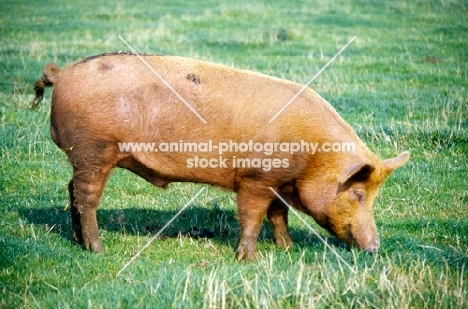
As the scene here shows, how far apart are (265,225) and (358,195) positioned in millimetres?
1734

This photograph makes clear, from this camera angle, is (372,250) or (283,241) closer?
(372,250)

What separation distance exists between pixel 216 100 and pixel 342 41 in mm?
12818

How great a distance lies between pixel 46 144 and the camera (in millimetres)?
10055

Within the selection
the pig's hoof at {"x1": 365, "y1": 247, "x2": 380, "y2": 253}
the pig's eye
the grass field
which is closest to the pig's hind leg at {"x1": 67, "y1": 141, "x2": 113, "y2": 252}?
the grass field

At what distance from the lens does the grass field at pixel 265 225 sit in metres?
5.43

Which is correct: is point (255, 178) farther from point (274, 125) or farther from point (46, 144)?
point (46, 144)

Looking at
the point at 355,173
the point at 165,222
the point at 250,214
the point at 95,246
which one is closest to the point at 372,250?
the point at 355,173

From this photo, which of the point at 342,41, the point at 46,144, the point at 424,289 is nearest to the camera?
the point at 424,289

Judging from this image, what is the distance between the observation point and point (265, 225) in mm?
8109

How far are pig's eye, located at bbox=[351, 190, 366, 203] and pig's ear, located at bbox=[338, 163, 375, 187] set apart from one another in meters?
0.13

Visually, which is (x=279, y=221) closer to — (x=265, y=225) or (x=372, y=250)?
(x=265, y=225)

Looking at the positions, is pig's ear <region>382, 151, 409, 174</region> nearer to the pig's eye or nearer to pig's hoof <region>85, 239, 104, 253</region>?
the pig's eye

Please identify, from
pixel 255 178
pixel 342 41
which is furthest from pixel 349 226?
pixel 342 41

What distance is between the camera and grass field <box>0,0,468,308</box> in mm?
5430
